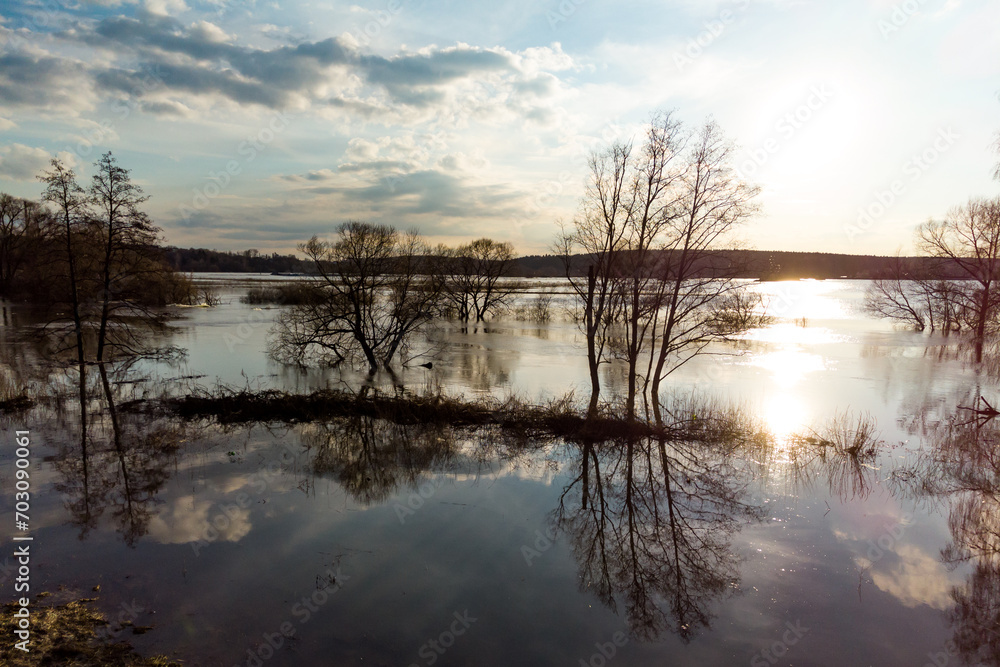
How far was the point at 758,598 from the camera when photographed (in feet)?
24.8

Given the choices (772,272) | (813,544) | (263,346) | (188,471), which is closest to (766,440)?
(813,544)

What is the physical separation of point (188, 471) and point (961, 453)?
1922 cm

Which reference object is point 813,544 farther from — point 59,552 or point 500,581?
point 59,552

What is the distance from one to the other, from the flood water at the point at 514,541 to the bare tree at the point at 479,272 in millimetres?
42551

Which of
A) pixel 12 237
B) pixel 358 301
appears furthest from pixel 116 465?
pixel 12 237

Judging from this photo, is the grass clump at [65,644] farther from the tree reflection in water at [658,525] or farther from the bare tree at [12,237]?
the bare tree at [12,237]

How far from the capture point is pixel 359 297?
26266 millimetres

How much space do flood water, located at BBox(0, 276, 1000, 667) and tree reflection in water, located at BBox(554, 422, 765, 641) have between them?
0.05 m

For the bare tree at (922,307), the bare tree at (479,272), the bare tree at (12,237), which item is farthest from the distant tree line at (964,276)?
the bare tree at (12,237)

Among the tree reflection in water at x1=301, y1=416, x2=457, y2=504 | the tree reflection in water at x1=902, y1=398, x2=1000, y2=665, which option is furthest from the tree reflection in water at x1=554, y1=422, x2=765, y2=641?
the tree reflection in water at x1=301, y1=416, x2=457, y2=504

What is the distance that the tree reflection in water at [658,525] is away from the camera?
7.59 meters

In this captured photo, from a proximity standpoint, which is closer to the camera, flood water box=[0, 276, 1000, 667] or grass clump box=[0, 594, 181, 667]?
grass clump box=[0, 594, 181, 667]

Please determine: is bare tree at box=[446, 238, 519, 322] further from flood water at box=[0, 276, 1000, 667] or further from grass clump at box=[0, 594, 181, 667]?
grass clump at box=[0, 594, 181, 667]

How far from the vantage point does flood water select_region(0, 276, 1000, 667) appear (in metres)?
6.57
